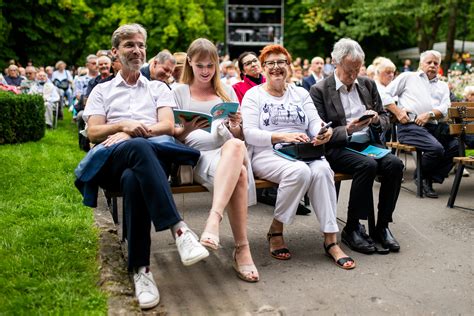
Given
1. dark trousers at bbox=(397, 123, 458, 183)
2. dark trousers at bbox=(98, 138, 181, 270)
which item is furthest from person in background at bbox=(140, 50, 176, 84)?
dark trousers at bbox=(98, 138, 181, 270)

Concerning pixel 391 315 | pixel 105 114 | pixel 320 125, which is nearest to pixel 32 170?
pixel 105 114

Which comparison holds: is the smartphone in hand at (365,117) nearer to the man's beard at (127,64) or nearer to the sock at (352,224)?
the sock at (352,224)

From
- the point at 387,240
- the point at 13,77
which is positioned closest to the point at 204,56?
the point at 387,240

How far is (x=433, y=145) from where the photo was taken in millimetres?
7164

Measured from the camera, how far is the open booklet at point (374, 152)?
5051 mm

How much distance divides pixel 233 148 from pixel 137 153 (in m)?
0.76

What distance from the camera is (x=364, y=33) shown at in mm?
29250

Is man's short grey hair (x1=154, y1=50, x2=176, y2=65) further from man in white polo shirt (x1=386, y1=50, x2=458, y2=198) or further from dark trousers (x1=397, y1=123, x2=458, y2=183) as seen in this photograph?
dark trousers (x1=397, y1=123, x2=458, y2=183)

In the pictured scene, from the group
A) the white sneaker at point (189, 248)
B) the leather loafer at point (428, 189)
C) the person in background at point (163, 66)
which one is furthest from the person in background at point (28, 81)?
the white sneaker at point (189, 248)

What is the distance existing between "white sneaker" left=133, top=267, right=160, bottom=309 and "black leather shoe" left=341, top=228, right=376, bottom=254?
1.91 meters

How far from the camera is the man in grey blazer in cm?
492

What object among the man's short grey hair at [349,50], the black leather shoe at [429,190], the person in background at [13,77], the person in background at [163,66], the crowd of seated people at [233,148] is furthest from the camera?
the person in background at [13,77]

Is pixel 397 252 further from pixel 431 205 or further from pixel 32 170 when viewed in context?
pixel 32 170

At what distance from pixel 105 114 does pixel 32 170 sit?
377cm
